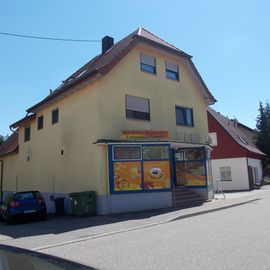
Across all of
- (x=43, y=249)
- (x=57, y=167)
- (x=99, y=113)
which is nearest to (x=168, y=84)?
(x=99, y=113)

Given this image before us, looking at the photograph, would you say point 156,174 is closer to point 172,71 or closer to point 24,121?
point 172,71

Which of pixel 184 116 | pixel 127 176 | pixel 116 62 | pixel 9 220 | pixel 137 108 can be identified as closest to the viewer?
pixel 9 220

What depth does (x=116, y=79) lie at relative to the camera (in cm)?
1809

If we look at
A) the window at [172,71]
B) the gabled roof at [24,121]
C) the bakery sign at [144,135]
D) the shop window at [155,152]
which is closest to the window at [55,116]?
the gabled roof at [24,121]

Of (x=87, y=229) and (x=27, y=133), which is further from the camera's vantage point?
(x=27, y=133)

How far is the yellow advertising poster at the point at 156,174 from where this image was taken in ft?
57.4

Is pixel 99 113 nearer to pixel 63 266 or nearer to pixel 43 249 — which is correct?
pixel 43 249

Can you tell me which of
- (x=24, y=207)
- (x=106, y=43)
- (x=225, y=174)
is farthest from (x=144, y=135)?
A: (x=225, y=174)

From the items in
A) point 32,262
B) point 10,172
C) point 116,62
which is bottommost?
point 32,262

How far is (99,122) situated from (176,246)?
9468mm

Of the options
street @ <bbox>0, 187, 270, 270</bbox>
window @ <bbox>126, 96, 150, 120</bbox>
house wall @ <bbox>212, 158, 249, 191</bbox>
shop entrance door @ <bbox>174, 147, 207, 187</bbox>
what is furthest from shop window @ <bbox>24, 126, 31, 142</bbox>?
house wall @ <bbox>212, 158, 249, 191</bbox>

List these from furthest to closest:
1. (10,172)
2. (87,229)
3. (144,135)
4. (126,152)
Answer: (10,172)
(144,135)
(126,152)
(87,229)

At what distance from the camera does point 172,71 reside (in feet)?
70.8

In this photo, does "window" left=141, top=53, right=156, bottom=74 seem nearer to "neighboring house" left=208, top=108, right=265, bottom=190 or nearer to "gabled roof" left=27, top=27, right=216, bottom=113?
"gabled roof" left=27, top=27, right=216, bottom=113
